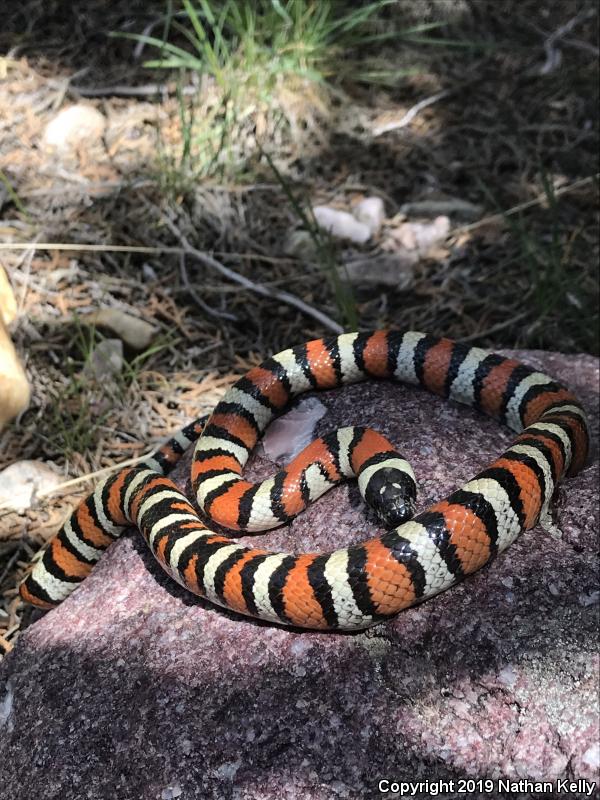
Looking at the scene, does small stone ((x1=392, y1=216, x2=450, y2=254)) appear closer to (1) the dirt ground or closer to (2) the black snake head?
(1) the dirt ground

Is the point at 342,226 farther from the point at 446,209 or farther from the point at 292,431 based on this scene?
the point at 292,431

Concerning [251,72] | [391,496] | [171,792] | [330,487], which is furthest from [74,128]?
[171,792]

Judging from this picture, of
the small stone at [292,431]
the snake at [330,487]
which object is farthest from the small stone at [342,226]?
the small stone at [292,431]

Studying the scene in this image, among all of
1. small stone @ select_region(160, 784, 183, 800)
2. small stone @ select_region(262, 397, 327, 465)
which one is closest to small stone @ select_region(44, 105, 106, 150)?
small stone @ select_region(262, 397, 327, 465)

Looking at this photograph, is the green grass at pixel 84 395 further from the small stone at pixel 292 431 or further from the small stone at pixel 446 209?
the small stone at pixel 446 209

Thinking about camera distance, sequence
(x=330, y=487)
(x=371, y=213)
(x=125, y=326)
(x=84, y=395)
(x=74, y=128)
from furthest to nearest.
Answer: (x=74, y=128) → (x=371, y=213) → (x=125, y=326) → (x=84, y=395) → (x=330, y=487)

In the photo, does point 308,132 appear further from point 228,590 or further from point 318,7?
point 228,590
